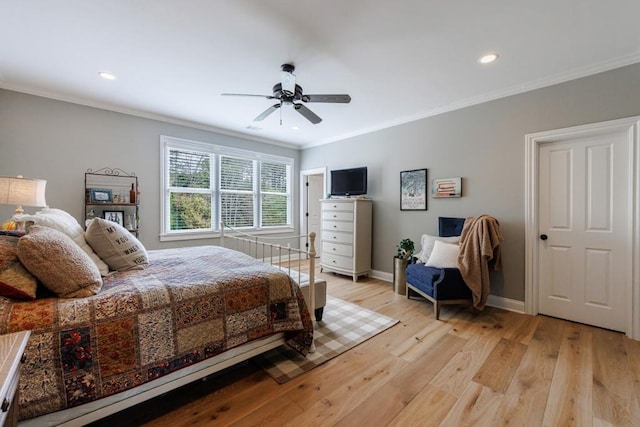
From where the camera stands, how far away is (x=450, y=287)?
2.81 meters

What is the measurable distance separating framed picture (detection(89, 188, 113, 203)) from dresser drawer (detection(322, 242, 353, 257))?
3248 mm

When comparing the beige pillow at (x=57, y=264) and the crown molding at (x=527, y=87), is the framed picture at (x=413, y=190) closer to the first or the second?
the crown molding at (x=527, y=87)

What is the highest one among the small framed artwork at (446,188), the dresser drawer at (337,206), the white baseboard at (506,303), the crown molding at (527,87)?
the crown molding at (527,87)

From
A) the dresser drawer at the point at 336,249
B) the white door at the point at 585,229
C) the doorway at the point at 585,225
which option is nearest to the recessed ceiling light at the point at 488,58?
the doorway at the point at 585,225

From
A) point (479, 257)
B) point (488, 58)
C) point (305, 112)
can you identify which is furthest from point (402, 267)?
point (488, 58)

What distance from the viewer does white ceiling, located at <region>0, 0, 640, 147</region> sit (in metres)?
1.86

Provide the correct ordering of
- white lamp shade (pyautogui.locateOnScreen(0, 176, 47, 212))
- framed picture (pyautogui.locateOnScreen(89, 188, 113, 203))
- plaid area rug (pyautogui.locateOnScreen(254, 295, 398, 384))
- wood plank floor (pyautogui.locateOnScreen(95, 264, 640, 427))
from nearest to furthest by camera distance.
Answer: wood plank floor (pyautogui.locateOnScreen(95, 264, 640, 427)), plaid area rug (pyautogui.locateOnScreen(254, 295, 398, 384)), white lamp shade (pyautogui.locateOnScreen(0, 176, 47, 212)), framed picture (pyautogui.locateOnScreen(89, 188, 113, 203))

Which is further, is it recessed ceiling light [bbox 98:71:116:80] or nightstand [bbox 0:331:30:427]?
recessed ceiling light [bbox 98:71:116:80]

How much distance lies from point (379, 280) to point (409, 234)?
928 mm

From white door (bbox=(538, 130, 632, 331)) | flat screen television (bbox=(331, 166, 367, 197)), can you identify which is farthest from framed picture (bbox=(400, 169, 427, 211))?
white door (bbox=(538, 130, 632, 331))

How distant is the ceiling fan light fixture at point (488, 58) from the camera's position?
2376 mm

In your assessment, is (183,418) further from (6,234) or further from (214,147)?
(214,147)

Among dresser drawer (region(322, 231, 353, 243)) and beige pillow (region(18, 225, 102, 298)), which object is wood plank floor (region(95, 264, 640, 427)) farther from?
dresser drawer (region(322, 231, 353, 243))

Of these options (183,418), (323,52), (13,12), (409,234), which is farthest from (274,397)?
(13,12)
